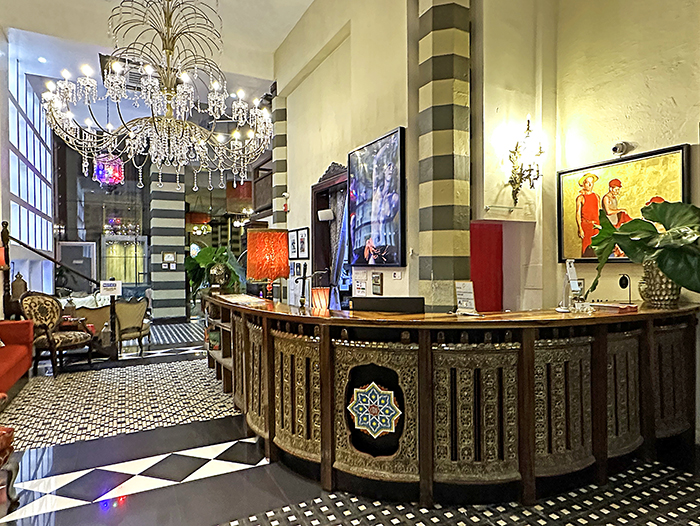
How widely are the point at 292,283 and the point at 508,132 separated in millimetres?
4717

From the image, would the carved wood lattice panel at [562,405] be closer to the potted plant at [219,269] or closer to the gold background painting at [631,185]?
the gold background painting at [631,185]

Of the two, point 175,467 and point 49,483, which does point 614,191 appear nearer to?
point 175,467

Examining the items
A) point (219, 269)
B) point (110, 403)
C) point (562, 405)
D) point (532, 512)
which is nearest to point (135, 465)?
point (110, 403)

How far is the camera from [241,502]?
2.58 metres

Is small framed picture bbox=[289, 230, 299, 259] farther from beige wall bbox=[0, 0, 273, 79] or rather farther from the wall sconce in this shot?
the wall sconce

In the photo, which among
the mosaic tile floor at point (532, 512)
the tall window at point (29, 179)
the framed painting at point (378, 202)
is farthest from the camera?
Result: the tall window at point (29, 179)

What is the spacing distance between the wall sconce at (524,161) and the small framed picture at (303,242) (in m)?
3.68

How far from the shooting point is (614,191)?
409cm

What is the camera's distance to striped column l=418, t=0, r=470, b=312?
169 inches

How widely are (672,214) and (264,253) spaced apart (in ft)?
10.5

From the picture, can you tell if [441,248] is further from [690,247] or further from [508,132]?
[690,247]

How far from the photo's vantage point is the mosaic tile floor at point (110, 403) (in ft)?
Result: 12.4

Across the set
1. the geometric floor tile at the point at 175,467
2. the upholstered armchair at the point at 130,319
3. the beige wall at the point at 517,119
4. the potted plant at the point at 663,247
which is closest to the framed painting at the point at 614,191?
the beige wall at the point at 517,119

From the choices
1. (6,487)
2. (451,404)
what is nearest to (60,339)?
(6,487)
